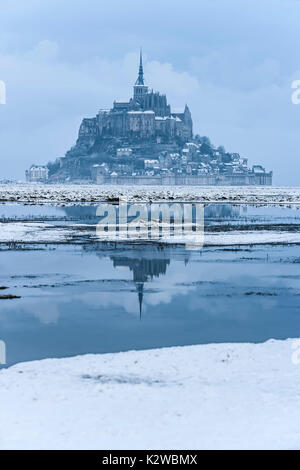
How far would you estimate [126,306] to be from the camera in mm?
12992

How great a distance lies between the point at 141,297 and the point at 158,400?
6333 mm

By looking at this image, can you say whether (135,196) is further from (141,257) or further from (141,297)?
(141,297)

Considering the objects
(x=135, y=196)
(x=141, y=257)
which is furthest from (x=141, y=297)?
(x=135, y=196)

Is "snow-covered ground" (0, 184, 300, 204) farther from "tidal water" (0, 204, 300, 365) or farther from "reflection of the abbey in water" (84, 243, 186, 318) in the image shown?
"tidal water" (0, 204, 300, 365)

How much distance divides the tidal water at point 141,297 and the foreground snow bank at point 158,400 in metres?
0.89

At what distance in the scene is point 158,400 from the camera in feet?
25.1

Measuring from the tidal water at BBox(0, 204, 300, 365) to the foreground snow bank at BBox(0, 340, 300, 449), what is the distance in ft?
2.92

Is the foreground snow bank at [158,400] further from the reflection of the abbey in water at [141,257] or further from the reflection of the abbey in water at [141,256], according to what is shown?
the reflection of the abbey in water at [141,256]

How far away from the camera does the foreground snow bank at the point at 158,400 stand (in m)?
6.63

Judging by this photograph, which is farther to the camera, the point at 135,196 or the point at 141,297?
the point at 135,196

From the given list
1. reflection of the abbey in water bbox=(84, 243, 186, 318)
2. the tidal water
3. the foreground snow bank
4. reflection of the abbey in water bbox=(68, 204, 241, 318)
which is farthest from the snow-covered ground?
the foreground snow bank

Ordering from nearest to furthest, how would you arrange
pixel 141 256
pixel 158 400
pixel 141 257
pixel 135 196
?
pixel 158 400 < pixel 141 257 < pixel 141 256 < pixel 135 196

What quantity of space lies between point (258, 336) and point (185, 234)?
16869 mm
